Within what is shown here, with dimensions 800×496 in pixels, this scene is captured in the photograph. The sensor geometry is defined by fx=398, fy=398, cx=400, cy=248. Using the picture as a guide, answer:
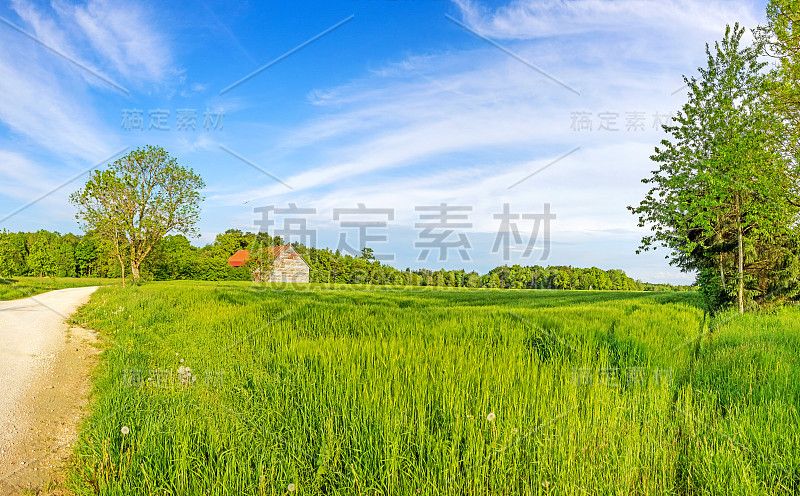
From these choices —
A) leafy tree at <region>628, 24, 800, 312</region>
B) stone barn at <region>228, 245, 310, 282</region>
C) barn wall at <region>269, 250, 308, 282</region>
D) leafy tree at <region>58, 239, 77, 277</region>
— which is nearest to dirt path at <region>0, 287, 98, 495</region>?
leafy tree at <region>628, 24, 800, 312</region>

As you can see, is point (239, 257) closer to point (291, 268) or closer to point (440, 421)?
point (291, 268)

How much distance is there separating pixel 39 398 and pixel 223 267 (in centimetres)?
6022

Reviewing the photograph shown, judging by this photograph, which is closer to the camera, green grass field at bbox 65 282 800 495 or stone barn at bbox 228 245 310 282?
green grass field at bbox 65 282 800 495

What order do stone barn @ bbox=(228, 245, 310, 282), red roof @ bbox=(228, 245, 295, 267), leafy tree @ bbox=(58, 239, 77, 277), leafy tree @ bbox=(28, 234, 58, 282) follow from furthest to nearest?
leafy tree @ bbox=(58, 239, 77, 277) < red roof @ bbox=(228, 245, 295, 267) < stone barn @ bbox=(228, 245, 310, 282) < leafy tree @ bbox=(28, 234, 58, 282)

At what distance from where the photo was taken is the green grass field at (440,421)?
3041mm

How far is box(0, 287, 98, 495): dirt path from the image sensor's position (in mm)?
3557

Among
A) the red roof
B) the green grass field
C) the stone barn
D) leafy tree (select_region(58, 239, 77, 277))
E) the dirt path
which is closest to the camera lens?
the green grass field

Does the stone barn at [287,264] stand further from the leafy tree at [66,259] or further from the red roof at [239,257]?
the leafy tree at [66,259]

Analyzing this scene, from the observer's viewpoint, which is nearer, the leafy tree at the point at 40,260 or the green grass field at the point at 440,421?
the green grass field at the point at 440,421

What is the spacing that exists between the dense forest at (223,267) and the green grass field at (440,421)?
3348 centimetres

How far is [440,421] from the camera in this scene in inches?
149

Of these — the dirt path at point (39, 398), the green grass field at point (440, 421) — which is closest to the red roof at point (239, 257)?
the dirt path at point (39, 398)

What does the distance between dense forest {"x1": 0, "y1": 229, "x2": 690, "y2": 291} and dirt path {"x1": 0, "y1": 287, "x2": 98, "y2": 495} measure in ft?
96.4

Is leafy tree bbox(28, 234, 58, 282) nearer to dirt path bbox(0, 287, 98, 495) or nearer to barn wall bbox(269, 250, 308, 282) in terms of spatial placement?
barn wall bbox(269, 250, 308, 282)
